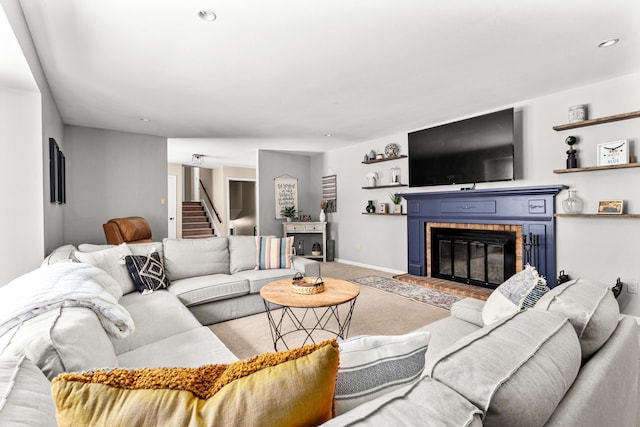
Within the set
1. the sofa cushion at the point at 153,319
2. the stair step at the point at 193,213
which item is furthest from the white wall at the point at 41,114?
the stair step at the point at 193,213

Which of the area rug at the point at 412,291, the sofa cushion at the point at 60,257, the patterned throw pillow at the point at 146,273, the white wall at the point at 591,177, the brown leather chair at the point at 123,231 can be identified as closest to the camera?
the sofa cushion at the point at 60,257

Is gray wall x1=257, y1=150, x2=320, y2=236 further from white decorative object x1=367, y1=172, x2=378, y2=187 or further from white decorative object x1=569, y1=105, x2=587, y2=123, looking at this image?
white decorative object x1=569, y1=105, x2=587, y2=123

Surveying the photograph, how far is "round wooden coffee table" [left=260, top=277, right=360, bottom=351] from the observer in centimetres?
Result: 225

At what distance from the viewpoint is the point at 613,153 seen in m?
3.08

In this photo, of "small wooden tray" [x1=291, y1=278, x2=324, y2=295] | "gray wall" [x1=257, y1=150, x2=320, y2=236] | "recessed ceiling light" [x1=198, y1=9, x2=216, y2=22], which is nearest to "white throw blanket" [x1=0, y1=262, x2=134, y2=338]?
"small wooden tray" [x1=291, y1=278, x2=324, y2=295]

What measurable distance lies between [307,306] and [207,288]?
49.3 inches

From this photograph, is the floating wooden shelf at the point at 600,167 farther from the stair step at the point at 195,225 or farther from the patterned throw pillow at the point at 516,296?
the stair step at the point at 195,225

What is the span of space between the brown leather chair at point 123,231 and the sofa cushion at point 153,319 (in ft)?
5.70

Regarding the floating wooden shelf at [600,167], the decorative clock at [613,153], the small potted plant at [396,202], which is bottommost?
the small potted plant at [396,202]

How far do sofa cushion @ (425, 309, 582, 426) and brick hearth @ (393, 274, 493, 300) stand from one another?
10.5 feet

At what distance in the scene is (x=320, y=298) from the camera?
2.32m

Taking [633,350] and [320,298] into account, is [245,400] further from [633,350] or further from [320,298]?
[320,298]

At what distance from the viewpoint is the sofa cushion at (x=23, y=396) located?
62cm

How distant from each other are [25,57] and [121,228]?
8.02 ft
